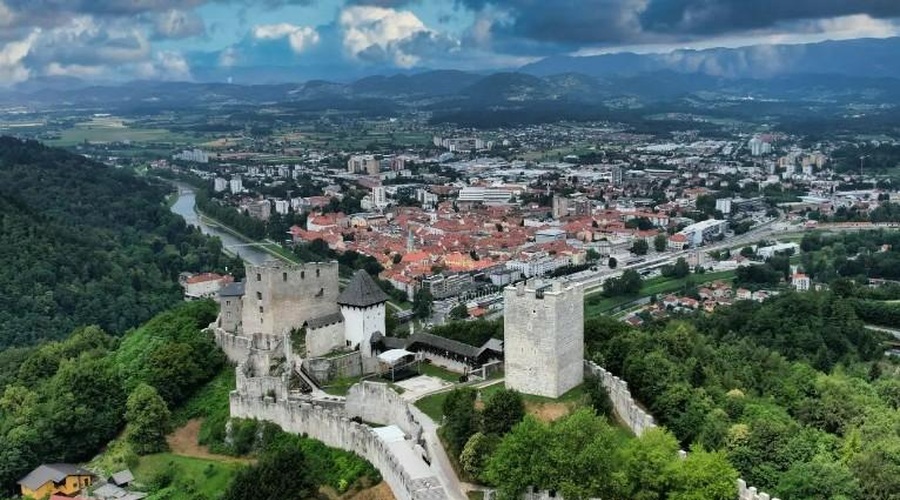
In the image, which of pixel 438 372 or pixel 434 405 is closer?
pixel 434 405

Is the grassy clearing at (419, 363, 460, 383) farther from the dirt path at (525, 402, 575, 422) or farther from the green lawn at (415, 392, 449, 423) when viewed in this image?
the dirt path at (525, 402, 575, 422)

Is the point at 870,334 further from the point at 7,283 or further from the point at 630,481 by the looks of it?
the point at 7,283

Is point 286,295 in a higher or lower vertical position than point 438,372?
higher

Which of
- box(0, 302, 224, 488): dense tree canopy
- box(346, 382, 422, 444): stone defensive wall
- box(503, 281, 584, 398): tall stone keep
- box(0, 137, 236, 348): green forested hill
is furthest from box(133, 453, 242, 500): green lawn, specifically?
box(0, 137, 236, 348): green forested hill

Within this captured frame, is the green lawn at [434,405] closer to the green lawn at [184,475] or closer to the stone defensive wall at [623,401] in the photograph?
the stone defensive wall at [623,401]

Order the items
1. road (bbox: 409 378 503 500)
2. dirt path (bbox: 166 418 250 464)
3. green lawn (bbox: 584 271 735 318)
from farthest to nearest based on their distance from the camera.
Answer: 1. green lawn (bbox: 584 271 735 318)
2. dirt path (bbox: 166 418 250 464)
3. road (bbox: 409 378 503 500)

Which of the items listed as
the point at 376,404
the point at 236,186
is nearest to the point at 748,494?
the point at 376,404

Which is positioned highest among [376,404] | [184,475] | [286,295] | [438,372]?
[286,295]

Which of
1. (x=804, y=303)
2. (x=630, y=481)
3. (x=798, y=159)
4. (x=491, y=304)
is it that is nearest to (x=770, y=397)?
(x=630, y=481)

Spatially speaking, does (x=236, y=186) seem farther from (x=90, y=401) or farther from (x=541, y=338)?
(x=541, y=338)
